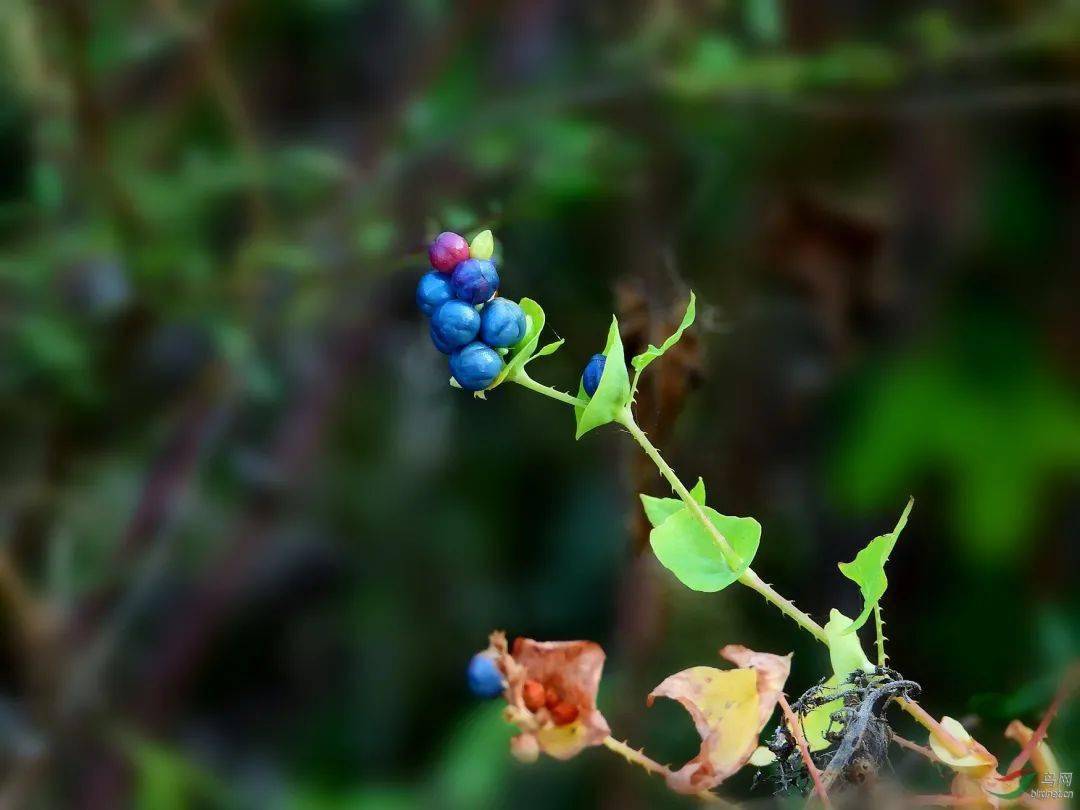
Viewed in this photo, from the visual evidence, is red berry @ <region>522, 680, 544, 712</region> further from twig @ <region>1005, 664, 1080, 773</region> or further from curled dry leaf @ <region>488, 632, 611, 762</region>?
twig @ <region>1005, 664, 1080, 773</region>

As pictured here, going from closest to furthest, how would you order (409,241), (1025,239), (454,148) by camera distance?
(409,241) < (454,148) < (1025,239)

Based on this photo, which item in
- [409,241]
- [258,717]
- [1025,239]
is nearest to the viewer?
[409,241]

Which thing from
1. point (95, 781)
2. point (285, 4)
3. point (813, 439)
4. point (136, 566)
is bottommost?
point (95, 781)

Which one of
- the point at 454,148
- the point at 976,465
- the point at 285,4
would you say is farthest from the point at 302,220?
the point at 976,465

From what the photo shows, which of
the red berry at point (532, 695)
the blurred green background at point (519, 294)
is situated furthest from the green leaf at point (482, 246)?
the blurred green background at point (519, 294)

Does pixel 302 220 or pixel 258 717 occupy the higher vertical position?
pixel 302 220

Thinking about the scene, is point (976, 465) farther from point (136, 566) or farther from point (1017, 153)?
point (136, 566)
